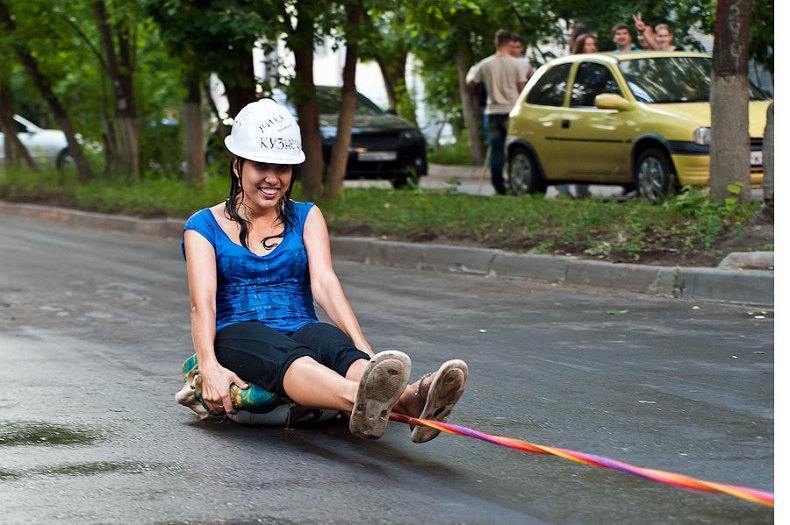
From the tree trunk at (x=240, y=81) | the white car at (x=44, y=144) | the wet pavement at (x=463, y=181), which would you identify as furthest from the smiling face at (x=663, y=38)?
the white car at (x=44, y=144)

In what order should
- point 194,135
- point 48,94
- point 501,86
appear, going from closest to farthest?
point 501,86
point 194,135
point 48,94

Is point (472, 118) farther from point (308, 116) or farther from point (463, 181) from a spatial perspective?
point (308, 116)

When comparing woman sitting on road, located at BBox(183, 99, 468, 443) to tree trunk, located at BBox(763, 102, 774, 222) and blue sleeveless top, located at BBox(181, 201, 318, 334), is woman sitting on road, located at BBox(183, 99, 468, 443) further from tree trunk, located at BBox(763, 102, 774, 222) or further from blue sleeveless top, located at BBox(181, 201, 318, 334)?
tree trunk, located at BBox(763, 102, 774, 222)

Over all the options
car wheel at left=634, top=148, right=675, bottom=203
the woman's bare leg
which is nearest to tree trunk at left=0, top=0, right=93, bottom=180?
car wheel at left=634, top=148, right=675, bottom=203

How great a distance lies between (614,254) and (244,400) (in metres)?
5.85

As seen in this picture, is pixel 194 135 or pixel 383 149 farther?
pixel 383 149

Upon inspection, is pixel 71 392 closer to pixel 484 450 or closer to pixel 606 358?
pixel 484 450

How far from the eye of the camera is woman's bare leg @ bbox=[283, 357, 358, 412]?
530cm

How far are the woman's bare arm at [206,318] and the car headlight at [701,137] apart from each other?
8705 mm

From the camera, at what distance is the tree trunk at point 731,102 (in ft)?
37.7

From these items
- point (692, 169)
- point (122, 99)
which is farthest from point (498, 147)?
point (122, 99)

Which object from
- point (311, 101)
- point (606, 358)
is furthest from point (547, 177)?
point (606, 358)

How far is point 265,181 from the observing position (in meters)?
5.98

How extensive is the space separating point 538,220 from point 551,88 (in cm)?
398
